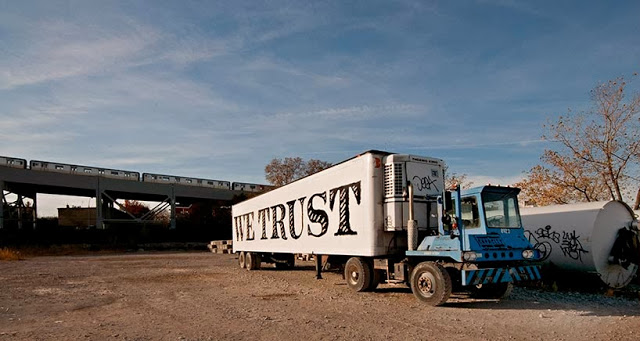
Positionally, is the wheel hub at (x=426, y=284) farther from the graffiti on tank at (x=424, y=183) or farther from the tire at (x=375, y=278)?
the graffiti on tank at (x=424, y=183)

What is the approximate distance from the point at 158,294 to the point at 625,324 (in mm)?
11500

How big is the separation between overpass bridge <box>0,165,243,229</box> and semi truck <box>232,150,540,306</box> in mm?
40321

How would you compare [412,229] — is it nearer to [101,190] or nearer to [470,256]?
[470,256]

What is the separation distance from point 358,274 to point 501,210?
4.37 m

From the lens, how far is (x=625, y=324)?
9.37 meters

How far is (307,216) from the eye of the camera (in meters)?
17.1

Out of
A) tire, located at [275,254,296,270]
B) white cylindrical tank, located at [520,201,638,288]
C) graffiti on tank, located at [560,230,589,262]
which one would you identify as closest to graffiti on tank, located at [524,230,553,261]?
white cylindrical tank, located at [520,201,638,288]

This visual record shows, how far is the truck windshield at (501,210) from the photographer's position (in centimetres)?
1155

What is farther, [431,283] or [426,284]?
[426,284]

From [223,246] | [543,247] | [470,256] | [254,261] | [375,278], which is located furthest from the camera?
[223,246]

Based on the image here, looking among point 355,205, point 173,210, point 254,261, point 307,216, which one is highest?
point 355,205

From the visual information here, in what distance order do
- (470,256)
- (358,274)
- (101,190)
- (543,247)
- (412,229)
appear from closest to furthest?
1. (470,256)
2. (412,229)
3. (358,274)
4. (543,247)
5. (101,190)

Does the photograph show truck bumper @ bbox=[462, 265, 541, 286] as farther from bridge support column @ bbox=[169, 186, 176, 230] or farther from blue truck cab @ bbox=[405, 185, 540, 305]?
bridge support column @ bbox=[169, 186, 176, 230]

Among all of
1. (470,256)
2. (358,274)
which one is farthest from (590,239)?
(358,274)
